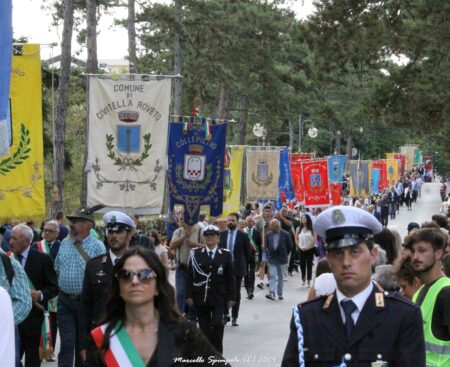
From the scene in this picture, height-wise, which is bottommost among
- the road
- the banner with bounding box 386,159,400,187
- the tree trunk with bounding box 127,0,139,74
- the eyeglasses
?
the road

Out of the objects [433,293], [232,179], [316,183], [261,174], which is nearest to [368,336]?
[433,293]

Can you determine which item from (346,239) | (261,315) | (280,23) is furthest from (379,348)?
(280,23)

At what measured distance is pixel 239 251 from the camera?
15656 millimetres

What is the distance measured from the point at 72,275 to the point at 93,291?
1.38 metres

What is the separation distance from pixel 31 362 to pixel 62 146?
1430 centimetres

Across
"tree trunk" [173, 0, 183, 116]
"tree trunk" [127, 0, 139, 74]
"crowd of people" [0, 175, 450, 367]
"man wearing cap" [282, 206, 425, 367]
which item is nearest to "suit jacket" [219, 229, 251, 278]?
"crowd of people" [0, 175, 450, 367]

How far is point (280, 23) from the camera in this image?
32188 millimetres

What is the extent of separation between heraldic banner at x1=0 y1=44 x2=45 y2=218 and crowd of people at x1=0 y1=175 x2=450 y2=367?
1.58ft

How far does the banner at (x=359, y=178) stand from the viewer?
150ft

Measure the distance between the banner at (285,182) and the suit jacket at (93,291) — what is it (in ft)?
74.3

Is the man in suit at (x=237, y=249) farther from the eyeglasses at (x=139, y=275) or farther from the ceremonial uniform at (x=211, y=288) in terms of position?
the eyeglasses at (x=139, y=275)

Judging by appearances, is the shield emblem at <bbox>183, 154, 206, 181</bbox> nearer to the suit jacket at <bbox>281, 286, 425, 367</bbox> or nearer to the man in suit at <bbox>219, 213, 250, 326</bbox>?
the man in suit at <bbox>219, 213, 250, 326</bbox>

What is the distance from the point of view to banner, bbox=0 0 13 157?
5.71m

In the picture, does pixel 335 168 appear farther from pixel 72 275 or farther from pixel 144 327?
Result: pixel 144 327
